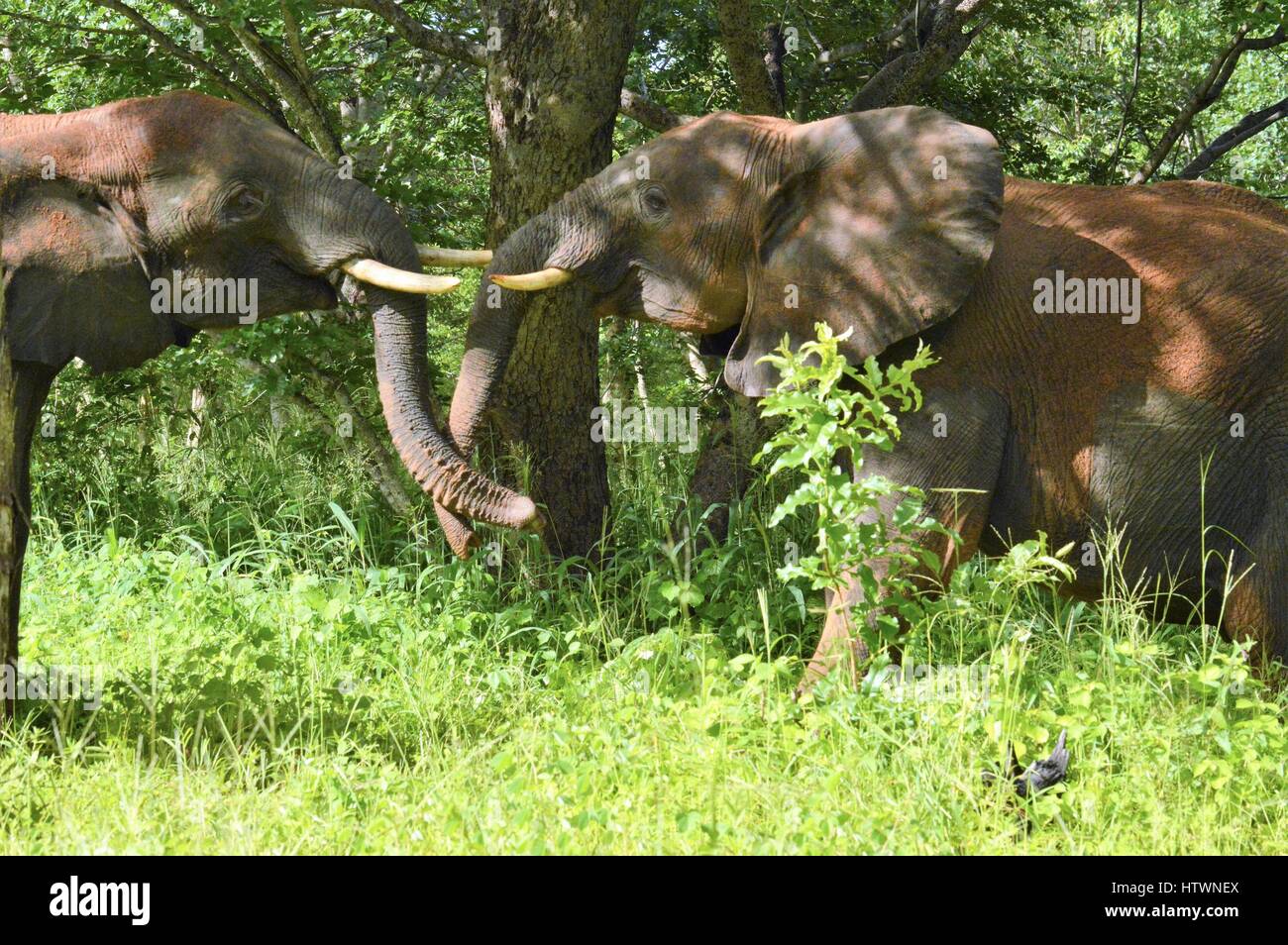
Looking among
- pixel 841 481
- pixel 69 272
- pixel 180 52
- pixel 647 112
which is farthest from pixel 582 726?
pixel 180 52

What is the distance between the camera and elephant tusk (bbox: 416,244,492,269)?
6250 mm

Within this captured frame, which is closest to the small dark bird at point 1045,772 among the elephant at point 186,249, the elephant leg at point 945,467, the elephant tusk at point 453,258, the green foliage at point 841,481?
the green foliage at point 841,481

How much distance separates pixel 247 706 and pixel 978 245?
3186 millimetres

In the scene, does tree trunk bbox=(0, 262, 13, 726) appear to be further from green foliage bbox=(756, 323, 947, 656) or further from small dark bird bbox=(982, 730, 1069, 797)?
small dark bird bbox=(982, 730, 1069, 797)

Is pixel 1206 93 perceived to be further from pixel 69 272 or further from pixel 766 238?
pixel 69 272

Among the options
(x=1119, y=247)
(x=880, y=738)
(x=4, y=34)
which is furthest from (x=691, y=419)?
(x=4, y=34)

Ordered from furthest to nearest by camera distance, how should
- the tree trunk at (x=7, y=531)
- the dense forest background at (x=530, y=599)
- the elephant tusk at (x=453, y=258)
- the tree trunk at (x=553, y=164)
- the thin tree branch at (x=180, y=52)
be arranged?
the thin tree branch at (x=180, y=52)
the tree trunk at (x=553, y=164)
the elephant tusk at (x=453, y=258)
the tree trunk at (x=7, y=531)
the dense forest background at (x=530, y=599)

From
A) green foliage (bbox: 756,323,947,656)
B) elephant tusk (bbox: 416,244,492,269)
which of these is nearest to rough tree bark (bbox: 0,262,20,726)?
elephant tusk (bbox: 416,244,492,269)

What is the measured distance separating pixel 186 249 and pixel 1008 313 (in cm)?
309

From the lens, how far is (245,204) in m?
5.77

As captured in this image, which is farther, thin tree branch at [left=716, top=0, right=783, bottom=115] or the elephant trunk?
thin tree branch at [left=716, top=0, right=783, bottom=115]

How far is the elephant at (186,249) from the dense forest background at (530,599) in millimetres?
976

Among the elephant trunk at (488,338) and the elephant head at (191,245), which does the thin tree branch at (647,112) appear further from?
the elephant head at (191,245)

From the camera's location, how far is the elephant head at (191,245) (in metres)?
5.56
